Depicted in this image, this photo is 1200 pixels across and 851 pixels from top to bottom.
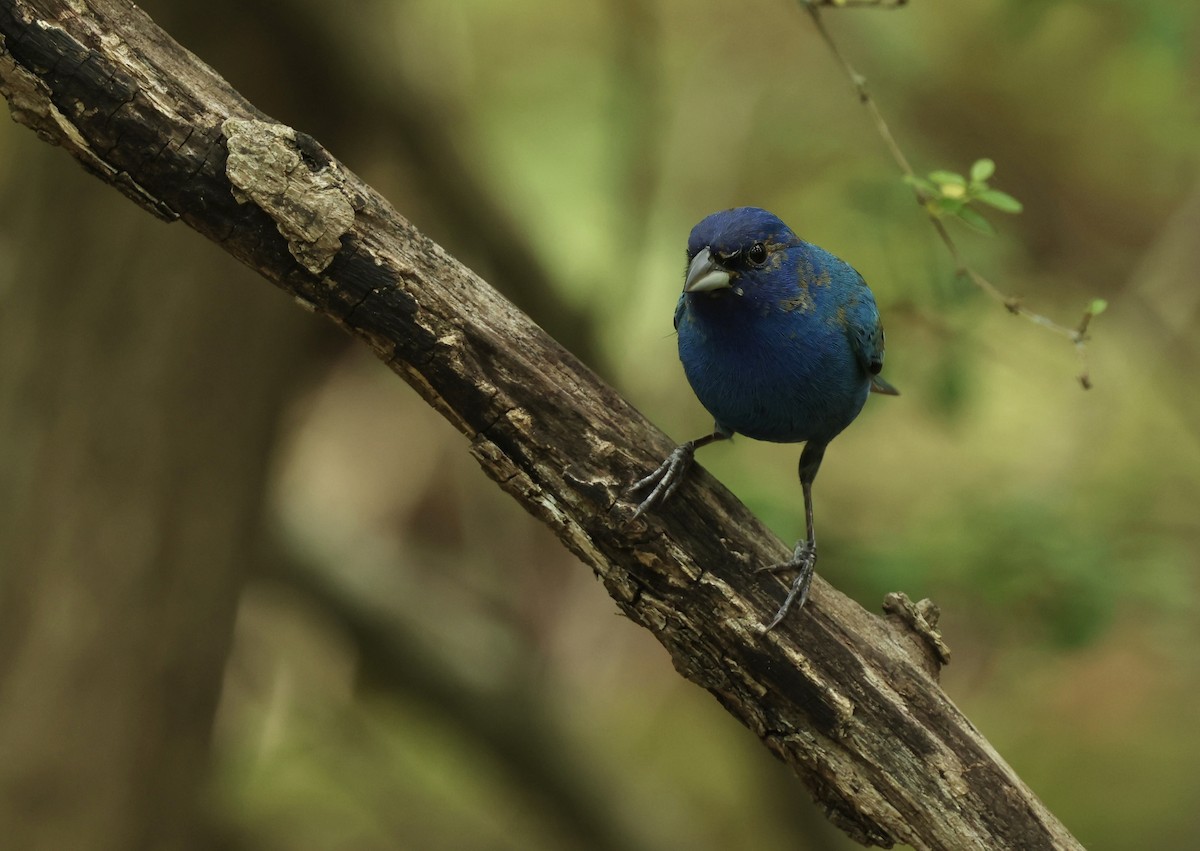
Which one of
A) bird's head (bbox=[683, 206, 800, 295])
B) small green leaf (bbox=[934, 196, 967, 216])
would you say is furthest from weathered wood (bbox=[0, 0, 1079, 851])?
small green leaf (bbox=[934, 196, 967, 216])

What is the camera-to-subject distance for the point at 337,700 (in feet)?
25.3

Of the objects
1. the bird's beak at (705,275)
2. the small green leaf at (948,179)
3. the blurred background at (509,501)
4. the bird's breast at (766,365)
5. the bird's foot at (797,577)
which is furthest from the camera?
the blurred background at (509,501)

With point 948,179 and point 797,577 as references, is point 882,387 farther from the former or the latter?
point 797,577

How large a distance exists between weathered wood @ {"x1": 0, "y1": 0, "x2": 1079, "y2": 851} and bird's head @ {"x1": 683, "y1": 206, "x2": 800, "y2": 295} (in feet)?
1.71

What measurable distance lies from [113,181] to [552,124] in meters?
5.47

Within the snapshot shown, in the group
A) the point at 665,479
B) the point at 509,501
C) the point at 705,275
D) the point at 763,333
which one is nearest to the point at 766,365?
the point at 763,333

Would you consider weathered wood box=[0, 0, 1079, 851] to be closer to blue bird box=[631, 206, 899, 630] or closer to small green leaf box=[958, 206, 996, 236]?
blue bird box=[631, 206, 899, 630]

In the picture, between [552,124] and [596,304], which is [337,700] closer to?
[596,304]

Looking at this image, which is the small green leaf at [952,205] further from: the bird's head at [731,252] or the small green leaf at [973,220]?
the bird's head at [731,252]

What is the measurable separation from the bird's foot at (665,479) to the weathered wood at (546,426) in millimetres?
35

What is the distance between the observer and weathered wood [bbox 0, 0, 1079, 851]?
8.90ft

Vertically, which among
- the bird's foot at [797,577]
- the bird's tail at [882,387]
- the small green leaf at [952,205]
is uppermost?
the small green leaf at [952,205]

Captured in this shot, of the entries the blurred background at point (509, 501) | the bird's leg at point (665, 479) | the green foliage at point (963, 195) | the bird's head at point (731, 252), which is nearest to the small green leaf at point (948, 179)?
the green foliage at point (963, 195)

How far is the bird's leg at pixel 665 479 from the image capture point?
3018 mm
